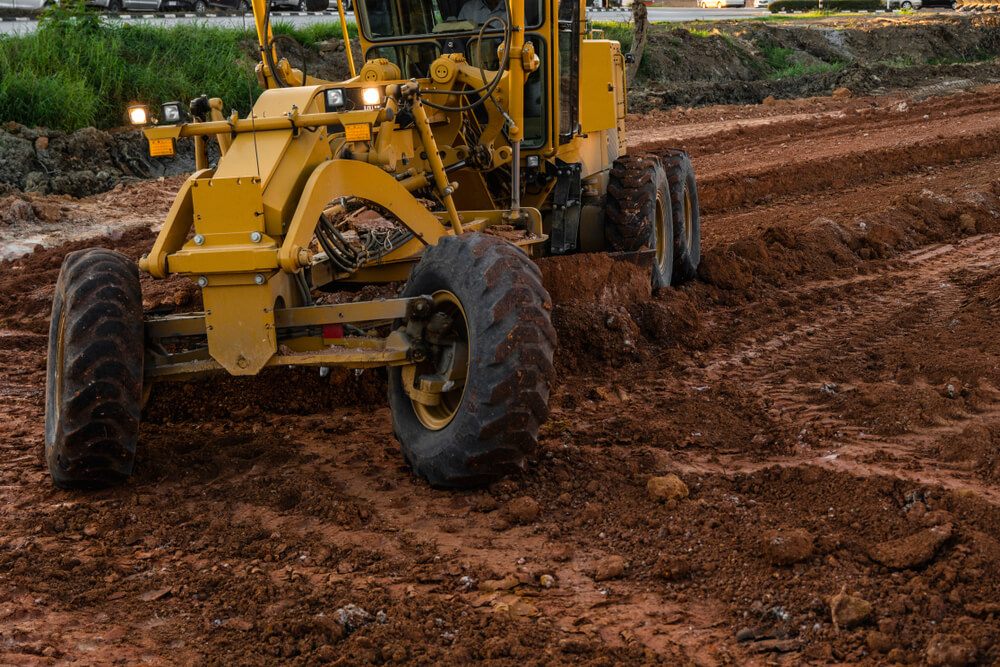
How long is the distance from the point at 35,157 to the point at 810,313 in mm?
10852

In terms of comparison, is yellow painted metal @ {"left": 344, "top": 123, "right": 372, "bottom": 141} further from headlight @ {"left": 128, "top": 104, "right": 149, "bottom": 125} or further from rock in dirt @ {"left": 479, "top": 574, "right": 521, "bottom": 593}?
rock in dirt @ {"left": 479, "top": 574, "right": 521, "bottom": 593}

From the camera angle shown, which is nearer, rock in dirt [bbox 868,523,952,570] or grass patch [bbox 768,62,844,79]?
rock in dirt [bbox 868,523,952,570]

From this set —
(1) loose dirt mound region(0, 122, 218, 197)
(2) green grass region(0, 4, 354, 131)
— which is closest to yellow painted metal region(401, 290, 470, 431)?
(1) loose dirt mound region(0, 122, 218, 197)

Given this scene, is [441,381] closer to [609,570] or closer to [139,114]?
[609,570]

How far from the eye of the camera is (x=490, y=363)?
481 cm

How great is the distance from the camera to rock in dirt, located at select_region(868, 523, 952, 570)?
13.4 ft

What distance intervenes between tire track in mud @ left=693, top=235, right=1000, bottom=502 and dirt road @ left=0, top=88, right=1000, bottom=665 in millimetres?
28

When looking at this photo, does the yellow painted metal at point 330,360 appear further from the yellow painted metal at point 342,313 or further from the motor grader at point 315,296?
the yellow painted metal at point 342,313

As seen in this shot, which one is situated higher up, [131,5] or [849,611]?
[131,5]

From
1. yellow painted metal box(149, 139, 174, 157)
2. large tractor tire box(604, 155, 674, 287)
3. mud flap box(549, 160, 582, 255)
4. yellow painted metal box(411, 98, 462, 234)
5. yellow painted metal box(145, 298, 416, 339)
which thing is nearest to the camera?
yellow painted metal box(145, 298, 416, 339)

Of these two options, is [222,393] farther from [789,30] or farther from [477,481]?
[789,30]

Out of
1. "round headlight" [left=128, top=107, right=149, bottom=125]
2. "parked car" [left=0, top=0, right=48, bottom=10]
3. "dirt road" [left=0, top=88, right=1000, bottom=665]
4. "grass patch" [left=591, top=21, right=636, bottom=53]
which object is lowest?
"dirt road" [left=0, top=88, right=1000, bottom=665]

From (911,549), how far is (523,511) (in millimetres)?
1672

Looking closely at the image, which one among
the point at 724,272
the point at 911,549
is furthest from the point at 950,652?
the point at 724,272
